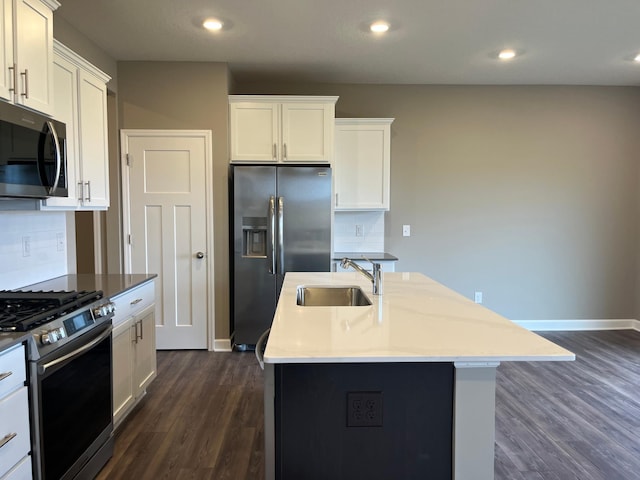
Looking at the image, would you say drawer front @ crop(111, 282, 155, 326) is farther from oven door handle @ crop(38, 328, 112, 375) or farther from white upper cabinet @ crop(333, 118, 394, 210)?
white upper cabinet @ crop(333, 118, 394, 210)

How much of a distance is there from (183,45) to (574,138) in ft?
13.5

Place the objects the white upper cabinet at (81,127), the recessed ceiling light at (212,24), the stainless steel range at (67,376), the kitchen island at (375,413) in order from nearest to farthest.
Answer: the kitchen island at (375,413)
the stainless steel range at (67,376)
the white upper cabinet at (81,127)
the recessed ceiling light at (212,24)

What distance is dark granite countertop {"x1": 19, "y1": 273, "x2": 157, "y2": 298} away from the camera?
2320 mm

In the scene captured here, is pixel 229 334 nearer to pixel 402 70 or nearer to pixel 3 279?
pixel 3 279

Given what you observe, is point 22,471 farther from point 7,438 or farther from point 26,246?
point 26,246

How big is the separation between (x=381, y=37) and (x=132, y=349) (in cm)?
288

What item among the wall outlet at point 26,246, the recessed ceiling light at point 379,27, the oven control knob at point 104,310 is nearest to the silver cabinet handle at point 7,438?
the oven control knob at point 104,310

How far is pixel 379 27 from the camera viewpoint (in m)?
3.03

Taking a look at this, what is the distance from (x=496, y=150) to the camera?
4484mm

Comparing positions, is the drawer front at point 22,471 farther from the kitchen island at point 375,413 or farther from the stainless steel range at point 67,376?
the kitchen island at point 375,413

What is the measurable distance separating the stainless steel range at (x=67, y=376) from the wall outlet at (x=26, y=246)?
1.56 feet

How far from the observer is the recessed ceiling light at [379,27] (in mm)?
2977

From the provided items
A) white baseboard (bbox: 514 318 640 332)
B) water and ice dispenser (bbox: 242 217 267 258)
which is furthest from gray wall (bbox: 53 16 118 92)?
white baseboard (bbox: 514 318 640 332)

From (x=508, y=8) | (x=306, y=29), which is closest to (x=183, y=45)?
(x=306, y=29)
